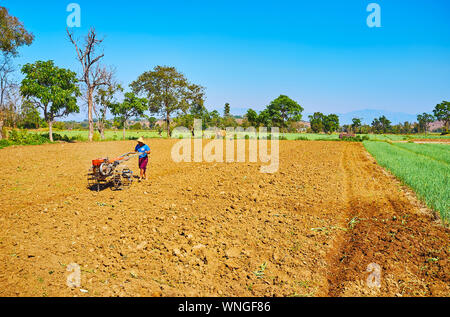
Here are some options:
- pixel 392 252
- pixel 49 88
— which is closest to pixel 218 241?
pixel 392 252

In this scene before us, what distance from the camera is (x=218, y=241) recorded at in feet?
16.2

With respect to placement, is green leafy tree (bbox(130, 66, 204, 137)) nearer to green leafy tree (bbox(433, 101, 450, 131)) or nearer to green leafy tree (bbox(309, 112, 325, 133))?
green leafy tree (bbox(309, 112, 325, 133))

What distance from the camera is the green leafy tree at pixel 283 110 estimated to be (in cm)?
7175

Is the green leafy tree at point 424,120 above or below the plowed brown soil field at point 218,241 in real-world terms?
above

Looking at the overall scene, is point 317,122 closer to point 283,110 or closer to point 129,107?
point 283,110

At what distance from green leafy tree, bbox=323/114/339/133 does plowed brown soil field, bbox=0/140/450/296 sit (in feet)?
331

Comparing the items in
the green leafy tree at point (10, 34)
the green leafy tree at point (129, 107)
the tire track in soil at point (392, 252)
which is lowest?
the tire track in soil at point (392, 252)

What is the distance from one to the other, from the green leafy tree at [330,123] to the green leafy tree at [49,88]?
305 feet

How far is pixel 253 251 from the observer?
4.69 meters

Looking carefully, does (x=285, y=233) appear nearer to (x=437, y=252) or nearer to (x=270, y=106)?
(x=437, y=252)

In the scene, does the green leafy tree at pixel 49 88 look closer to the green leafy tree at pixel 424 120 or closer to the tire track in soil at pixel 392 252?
the tire track in soil at pixel 392 252

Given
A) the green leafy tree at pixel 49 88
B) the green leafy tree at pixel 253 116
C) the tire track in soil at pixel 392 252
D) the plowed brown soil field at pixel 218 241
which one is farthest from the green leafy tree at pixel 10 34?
the green leafy tree at pixel 253 116

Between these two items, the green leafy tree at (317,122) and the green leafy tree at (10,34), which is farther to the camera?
the green leafy tree at (317,122)
